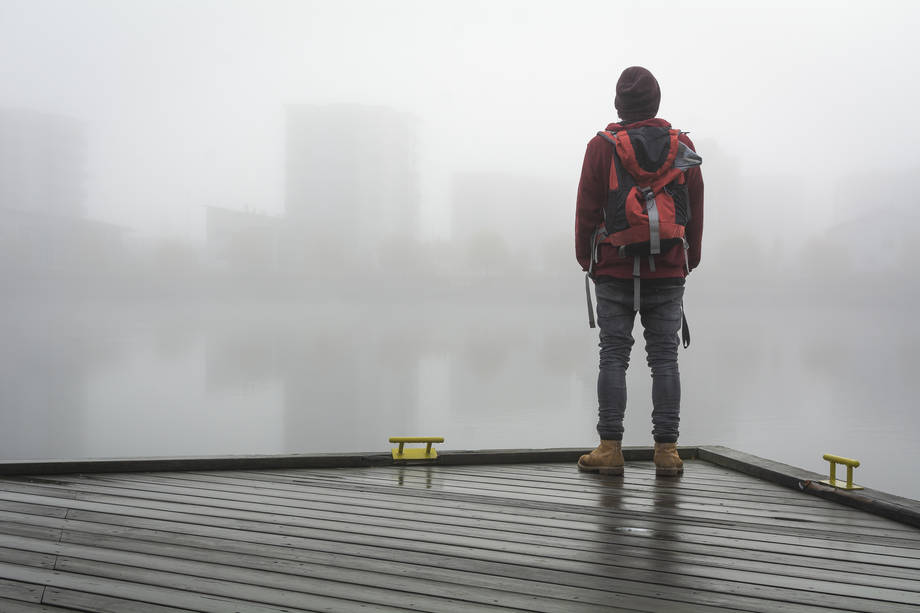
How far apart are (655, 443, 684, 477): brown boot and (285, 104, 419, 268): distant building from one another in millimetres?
70179

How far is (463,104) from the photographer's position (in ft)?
385

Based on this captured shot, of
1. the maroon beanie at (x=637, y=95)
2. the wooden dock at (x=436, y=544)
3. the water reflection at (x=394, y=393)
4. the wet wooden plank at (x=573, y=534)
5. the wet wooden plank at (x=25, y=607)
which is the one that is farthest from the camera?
the water reflection at (x=394, y=393)

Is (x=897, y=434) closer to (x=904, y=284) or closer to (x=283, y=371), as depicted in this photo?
(x=283, y=371)

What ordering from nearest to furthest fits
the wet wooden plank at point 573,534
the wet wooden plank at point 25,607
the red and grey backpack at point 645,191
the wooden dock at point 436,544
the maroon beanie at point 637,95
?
the wet wooden plank at point 25,607 → the wooden dock at point 436,544 → the wet wooden plank at point 573,534 → the red and grey backpack at point 645,191 → the maroon beanie at point 637,95

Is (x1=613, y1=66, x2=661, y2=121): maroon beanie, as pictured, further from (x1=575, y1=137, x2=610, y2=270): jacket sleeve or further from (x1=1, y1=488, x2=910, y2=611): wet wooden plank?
(x1=1, y1=488, x2=910, y2=611): wet wooden plank

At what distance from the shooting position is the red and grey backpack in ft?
7.71

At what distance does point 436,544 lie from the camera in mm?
1702

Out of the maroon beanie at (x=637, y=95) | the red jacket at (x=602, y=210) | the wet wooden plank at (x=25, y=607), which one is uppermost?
the maroon beanie at (x=637, y=95)

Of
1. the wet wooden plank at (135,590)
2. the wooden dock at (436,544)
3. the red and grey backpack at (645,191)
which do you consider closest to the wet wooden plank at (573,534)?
the wooden dock at (436,544)

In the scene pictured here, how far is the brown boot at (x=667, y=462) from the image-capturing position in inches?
98.2

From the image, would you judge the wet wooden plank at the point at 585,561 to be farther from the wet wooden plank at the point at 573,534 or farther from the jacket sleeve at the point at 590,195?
the jacket sleeve at the point at 590,195

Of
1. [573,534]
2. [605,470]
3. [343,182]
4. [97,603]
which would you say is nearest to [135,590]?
[97,603]

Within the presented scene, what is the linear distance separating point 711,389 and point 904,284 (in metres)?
92.3

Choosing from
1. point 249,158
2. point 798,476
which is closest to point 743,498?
point 798,476
